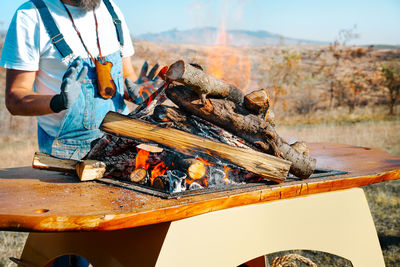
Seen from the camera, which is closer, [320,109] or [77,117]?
[77,117]

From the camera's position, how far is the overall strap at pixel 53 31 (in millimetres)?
2242

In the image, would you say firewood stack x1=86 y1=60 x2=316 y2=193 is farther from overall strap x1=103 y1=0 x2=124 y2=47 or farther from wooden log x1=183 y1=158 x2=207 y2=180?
overall strap x1=103 y1=0 x2=124 y2=47

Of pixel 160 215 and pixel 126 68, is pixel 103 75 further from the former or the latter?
pixel 160 215

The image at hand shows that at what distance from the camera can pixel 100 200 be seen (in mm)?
1564

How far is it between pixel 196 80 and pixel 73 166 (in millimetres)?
775

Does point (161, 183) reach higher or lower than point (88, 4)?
lower

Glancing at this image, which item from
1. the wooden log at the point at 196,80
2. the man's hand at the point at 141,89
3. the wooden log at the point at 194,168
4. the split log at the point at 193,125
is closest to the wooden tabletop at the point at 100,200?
the wooden log at the point at 194,168

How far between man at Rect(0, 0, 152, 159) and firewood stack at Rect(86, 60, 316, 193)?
0.41 m

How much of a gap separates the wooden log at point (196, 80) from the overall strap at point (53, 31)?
75cm

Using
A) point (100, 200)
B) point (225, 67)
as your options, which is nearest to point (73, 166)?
point (100, 200)

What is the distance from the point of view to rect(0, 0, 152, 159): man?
7.21 ft

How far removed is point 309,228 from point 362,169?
65cm

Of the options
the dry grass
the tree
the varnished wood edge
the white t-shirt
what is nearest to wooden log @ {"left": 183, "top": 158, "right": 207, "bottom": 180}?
the varnished wood edge

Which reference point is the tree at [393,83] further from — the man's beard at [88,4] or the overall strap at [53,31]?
the overall strap at [53,31]
